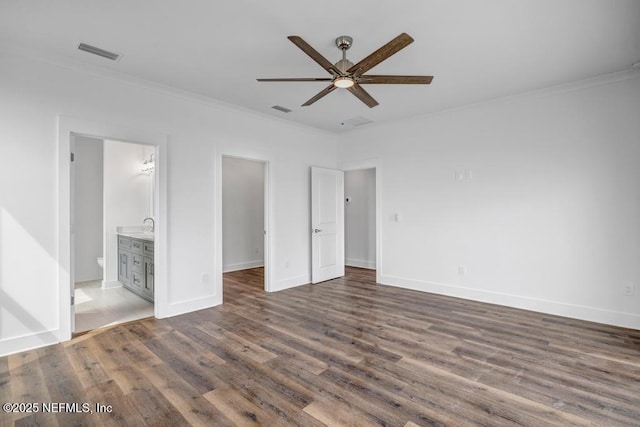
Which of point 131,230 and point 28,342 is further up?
point 131,230

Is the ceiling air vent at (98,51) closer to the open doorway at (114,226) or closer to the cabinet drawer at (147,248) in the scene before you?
the open doorway at (114,226)

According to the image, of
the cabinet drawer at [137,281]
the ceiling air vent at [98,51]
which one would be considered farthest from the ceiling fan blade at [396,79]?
the cabinet drawer at [137,281]

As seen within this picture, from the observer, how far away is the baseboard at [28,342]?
2.87 m

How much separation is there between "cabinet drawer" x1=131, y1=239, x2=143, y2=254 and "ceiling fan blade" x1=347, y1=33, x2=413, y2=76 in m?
3.85

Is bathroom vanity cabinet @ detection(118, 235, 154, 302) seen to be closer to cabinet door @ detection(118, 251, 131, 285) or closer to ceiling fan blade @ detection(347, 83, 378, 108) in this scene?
cabinet door @ detection(118, 251, 131, 285)

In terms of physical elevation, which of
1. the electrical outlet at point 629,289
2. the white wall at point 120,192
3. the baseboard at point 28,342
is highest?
the white wall at point 120,192

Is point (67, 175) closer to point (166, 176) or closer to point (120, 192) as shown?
point (166, 176)

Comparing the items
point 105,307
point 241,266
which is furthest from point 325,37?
point 241,266

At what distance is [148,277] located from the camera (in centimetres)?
445

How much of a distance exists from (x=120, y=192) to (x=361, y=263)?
5.00m

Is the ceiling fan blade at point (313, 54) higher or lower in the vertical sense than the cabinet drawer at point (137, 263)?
higher

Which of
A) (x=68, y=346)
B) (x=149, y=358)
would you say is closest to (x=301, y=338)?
(x=149, y=358)

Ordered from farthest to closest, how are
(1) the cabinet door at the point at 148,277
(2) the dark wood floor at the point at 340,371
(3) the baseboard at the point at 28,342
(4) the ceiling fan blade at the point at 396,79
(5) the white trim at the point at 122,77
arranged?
(1) the cabinet door at the point at 148,277, (5) the white trim at the point at 122,77, (3) the baseboard at the point at 28,342, (4) the ceiling fan blade at the point at 396,79, (2) the dark wood floor at the point at 340,371

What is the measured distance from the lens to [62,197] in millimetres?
3164
